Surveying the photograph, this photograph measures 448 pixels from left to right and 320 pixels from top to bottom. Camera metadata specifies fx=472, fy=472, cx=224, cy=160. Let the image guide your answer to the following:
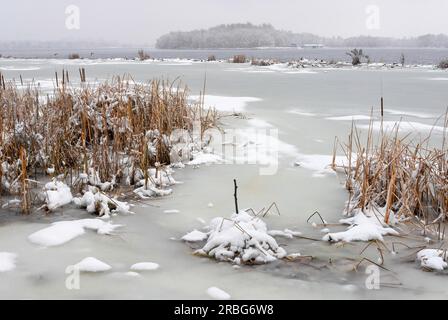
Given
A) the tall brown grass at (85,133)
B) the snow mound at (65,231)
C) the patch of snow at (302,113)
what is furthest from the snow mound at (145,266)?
the patch of snow at (302,113)

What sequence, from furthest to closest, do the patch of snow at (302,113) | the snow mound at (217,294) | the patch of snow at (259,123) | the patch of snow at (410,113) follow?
the patch of snow at (302,113) < the patch of snow at (410,113) < the patch of snow at (259,123) < the snow mound at (217,294)

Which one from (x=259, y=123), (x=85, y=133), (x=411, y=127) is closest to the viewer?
(x=85, y=133)

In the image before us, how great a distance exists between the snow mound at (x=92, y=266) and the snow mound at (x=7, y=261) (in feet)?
1.02

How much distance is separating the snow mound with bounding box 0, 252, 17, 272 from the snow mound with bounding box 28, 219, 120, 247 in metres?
0.18

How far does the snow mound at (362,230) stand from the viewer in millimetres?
2549

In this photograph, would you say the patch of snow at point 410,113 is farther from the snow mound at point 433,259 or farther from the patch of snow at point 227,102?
the snow mound at point 433,259

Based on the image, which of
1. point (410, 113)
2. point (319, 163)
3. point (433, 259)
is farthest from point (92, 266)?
point (410, 113)

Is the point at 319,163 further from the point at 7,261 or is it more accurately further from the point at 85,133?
the point at 7,261

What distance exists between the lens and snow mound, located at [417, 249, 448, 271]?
2191mm

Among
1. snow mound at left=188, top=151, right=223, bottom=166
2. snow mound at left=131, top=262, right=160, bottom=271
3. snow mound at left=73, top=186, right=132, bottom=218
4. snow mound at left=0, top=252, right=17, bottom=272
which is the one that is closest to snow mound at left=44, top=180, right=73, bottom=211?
snow mound at left=73, top=186, right=132, bottom=218

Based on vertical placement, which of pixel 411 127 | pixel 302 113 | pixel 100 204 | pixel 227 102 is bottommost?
pixel 100 204

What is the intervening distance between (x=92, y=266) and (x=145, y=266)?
24cm

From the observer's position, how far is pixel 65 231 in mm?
2621
